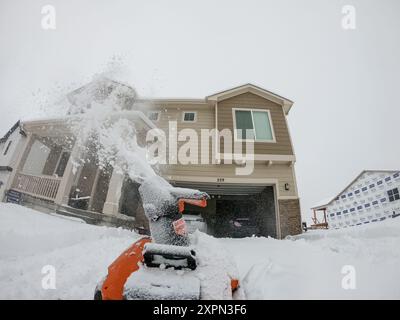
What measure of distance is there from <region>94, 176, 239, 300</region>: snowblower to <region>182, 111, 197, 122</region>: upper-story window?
9842 millimetres

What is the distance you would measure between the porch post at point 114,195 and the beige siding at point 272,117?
15.4 ft

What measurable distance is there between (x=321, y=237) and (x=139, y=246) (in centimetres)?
657

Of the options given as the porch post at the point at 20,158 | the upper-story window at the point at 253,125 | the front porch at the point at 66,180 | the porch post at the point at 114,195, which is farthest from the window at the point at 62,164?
the upper-story window at the point at 253,125

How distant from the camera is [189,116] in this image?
1160cm

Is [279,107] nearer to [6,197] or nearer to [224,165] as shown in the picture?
[224,165]

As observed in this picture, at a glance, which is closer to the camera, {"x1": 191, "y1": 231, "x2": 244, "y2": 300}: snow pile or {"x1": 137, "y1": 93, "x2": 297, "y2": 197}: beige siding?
{"x1": 191, "y1": 231, "x2": 244, "y2": 300}: snow pile

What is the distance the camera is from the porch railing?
839cm

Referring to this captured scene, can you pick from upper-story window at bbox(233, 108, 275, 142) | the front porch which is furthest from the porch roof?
upper-story window at bbox(233, 108, 275, 142)

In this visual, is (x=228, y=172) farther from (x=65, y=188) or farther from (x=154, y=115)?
(x=65, y=188)

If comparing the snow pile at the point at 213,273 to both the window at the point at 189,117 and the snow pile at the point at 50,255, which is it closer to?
the snow pile at the point at 50,255

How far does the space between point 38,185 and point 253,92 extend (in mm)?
11175

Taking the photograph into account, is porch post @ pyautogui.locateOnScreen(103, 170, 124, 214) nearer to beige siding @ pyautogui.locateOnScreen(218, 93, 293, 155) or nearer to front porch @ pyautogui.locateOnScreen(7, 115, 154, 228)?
front porch @ pyautogui.locateOnScreen(7, 115, 154, 228)

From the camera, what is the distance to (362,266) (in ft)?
10.2

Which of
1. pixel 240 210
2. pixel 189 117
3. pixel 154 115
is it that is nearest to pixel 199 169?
pixel 189 117
